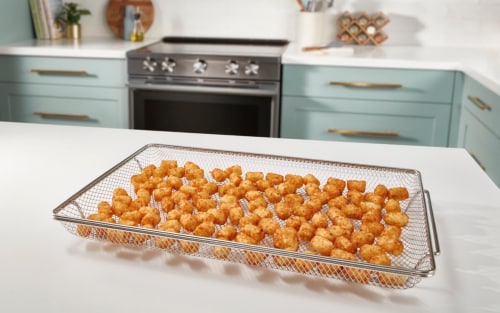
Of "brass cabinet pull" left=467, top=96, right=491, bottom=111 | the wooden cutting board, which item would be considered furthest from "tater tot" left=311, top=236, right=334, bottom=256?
the wooden cutting board

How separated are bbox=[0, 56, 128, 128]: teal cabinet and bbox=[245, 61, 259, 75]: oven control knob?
0.64 m

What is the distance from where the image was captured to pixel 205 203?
0.90 meters

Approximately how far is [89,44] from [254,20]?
940 millimetres

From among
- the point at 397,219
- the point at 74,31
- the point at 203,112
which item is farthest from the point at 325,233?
the point at 74,31

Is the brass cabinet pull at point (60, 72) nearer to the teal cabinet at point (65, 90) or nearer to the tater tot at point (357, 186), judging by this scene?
the teal cabinet at point (65, 90)

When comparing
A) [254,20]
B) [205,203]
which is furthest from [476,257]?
[254,20]

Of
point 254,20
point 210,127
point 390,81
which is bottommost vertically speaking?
point 210,127

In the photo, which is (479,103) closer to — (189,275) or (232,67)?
(232,67)

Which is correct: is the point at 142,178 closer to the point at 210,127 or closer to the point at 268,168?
the point at 268,168

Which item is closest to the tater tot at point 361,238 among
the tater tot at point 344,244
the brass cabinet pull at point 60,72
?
the tater tot at point 344,244

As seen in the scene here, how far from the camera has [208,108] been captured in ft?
8.89

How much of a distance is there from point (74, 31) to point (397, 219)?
2.82 meters

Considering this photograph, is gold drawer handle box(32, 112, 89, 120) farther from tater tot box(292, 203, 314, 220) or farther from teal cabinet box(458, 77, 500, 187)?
tater tot box(292, 203, 314, 220)

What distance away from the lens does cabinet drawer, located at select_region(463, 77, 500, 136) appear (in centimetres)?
202
